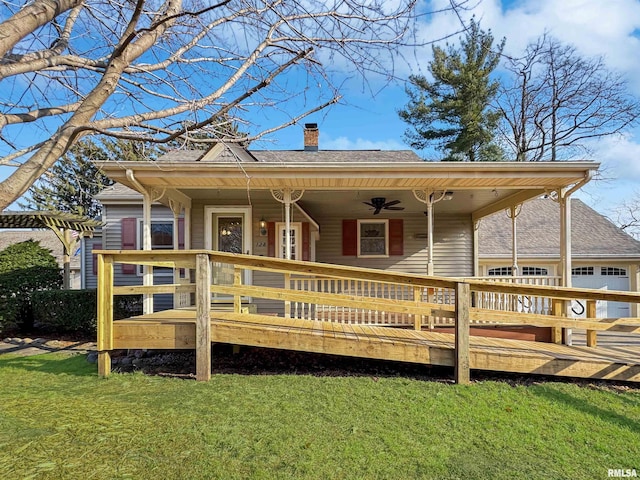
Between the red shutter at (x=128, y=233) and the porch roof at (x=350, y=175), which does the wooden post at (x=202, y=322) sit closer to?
the porch roof at (x=350, y=175)

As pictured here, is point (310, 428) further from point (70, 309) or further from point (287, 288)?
point (70, 309)

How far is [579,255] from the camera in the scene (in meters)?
11.5

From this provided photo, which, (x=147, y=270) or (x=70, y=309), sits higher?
(x=147, y=270)

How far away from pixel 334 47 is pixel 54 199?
25.7 metres

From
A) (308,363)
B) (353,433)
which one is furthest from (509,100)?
(353,433)

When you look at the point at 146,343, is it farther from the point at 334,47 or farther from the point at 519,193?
the point at 519,193

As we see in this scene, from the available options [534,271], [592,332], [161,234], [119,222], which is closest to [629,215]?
[534,271]

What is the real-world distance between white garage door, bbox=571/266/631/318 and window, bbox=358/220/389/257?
7.04 metres

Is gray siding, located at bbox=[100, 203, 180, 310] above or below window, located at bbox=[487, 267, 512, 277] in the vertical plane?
above

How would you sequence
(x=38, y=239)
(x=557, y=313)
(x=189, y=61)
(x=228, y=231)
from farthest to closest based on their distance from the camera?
(x=38, y=239), (x=228, y=231), (x=557, y=313), (x=189, y=61)

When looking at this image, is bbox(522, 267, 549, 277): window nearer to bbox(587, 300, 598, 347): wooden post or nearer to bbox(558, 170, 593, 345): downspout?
bbox(558, 170, 593, 345): downspout

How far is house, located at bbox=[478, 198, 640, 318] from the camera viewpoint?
11539mm

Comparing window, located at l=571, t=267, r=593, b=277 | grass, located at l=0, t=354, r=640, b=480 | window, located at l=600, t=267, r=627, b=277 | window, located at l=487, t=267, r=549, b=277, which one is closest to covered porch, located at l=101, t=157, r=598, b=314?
grass, located at l=0, t=354, r=640, b=480

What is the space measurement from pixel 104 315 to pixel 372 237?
6.95m
